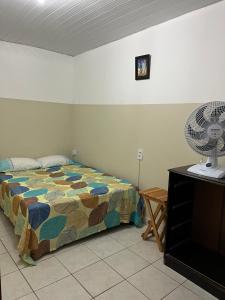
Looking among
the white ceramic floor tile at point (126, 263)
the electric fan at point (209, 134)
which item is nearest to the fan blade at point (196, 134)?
the electric fan at point (209, 134)

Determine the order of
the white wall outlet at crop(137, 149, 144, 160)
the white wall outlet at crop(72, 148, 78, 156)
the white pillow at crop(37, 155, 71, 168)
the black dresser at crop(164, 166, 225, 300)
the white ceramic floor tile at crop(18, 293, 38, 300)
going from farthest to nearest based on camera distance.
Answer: the white wall outlet at crop(72, 148, 78, 156), the white pillow at crop(37, 155, 71, 168), the white wall outlet at crop(137, 149, 144, 160), the black dresser at crop(164, 166, 225, 300), the white ceramic floor tile at crop(18, 293, 38, 300)

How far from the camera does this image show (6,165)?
10.0 ft

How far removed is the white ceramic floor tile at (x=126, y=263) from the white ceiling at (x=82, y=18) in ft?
7.30

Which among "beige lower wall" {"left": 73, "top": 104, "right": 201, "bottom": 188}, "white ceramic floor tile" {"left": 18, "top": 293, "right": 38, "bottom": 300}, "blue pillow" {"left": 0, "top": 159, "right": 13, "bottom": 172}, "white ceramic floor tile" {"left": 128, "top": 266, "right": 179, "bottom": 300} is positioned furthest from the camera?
"blue pillow" {"left": 0, "top": 159, "right": 13, "bottom": 172}

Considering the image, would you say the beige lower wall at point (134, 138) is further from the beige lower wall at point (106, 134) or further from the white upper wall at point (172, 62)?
the white upper wall at point (172, 62)

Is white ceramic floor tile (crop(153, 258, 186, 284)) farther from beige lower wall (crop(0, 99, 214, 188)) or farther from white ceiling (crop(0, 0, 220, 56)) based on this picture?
white ceiling (crop(0, 0, 220, 56))

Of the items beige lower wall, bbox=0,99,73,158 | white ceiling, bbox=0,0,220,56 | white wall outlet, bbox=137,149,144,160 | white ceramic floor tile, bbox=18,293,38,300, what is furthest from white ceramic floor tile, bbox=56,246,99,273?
white ceiling, bbox=0,0,220,56

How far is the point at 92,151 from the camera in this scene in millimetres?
3494

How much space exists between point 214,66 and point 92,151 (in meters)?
2.03

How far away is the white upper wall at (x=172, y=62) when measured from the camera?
2004 millimetres

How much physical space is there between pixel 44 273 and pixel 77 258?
31 centimetres

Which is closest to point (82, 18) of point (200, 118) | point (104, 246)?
point (200, 118)

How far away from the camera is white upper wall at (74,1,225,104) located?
2.00m

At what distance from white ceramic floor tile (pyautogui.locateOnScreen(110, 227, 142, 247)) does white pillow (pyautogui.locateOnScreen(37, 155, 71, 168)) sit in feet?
4.62
